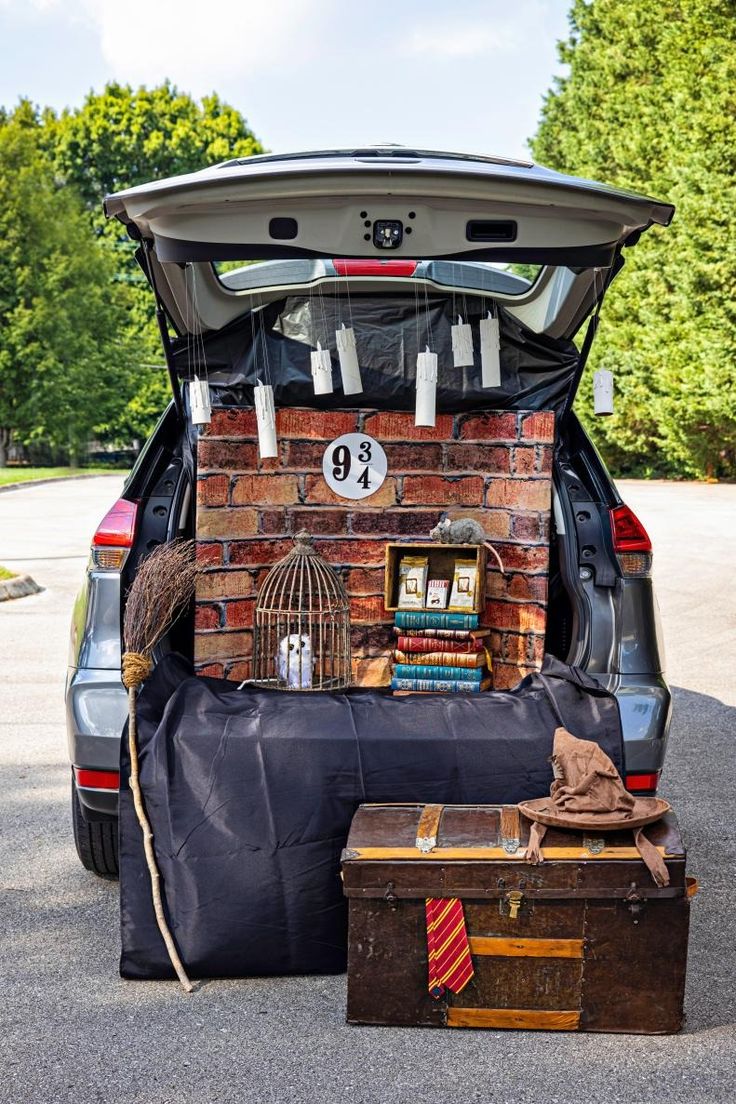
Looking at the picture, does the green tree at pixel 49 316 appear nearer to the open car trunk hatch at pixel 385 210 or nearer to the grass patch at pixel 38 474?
the grass patch at pixel 38 474

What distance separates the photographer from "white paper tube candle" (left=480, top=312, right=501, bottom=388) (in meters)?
4.30

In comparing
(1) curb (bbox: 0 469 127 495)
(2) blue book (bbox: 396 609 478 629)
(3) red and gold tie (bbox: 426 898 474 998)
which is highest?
(2) blue book (bbox: 396 609 478 629)

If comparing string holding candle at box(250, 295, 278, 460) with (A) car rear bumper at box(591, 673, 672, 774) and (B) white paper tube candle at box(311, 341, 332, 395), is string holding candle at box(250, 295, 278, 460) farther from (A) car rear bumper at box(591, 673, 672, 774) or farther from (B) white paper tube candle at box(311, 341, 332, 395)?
(A) car rear bumper at box(591, 673, 672, 774)

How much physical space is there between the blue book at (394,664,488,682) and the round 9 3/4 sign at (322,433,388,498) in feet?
2.31

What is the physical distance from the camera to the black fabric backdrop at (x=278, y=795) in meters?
3.42

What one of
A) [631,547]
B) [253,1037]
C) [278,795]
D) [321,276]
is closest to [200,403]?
[321,276]

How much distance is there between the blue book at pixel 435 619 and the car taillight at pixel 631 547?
1.89ft

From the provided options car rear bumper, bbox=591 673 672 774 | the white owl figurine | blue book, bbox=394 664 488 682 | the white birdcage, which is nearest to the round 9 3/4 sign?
the white birdcage

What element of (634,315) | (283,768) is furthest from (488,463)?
(634,315)

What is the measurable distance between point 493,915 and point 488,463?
6.12ft

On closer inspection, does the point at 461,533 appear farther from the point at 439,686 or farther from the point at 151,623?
the point at 151,623

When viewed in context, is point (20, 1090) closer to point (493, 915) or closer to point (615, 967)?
point (493, 915)

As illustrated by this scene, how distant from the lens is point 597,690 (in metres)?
3.79

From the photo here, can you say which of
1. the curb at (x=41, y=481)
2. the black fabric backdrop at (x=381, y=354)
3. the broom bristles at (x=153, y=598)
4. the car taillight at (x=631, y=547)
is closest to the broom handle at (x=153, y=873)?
the broom bristles at (x=153, y=598)
